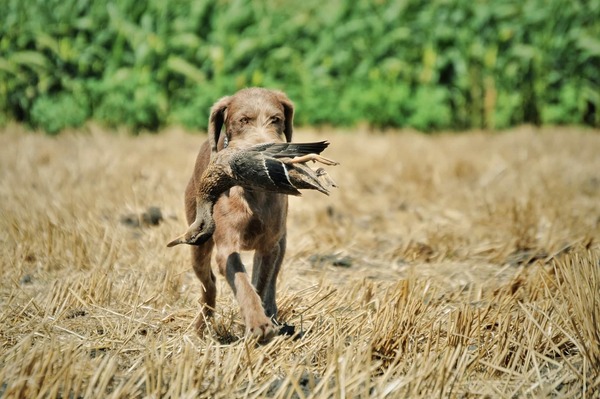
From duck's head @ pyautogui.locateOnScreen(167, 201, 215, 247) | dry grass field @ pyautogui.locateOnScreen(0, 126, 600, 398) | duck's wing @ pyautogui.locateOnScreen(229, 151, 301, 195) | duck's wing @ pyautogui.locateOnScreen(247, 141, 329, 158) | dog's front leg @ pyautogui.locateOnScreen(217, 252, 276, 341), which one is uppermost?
duck's wing @ pyautogui.locateOnScreen(247, 141, 329, 158)

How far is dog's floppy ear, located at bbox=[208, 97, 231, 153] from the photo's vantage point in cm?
422

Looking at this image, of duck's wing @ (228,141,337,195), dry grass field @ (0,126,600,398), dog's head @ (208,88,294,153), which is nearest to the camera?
dry grass field @ (0,126,600,398)

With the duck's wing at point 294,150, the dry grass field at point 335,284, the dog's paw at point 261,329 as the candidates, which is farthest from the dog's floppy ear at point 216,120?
the dog's paw at point 261,329

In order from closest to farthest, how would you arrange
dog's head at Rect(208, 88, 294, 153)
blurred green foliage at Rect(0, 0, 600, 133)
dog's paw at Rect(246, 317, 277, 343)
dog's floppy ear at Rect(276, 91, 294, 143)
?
dog's paw at Rect(246, 317, 277, 343) → dog's head at Rect(208, 88, 294, 153) → dog's floppy ear at Rect(276, 91, 294, 143) → blurred green foliage at Rect(0, 0, 600, 133)

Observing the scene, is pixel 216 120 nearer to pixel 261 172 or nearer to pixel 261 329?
pixel 261 172

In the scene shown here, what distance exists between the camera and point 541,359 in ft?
12.2

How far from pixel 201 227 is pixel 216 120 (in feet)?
2.24

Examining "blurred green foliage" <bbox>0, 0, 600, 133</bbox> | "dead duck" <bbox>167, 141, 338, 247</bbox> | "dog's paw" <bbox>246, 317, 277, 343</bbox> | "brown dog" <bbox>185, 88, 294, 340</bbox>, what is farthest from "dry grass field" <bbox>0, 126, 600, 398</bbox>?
"blurred green foliage" <bbox>0, 0, 600, 133</bbox>

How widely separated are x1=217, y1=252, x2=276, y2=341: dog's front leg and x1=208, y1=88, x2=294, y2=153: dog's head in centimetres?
59

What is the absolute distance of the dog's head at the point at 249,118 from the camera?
161 inches

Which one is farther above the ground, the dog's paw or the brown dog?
the brown dog

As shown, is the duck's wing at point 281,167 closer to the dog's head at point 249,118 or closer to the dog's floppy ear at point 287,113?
the dog's head at point 249,118

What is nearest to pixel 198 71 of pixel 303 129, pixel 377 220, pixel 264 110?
pixel 303 129

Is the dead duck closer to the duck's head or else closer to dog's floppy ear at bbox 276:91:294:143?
the duck's head
